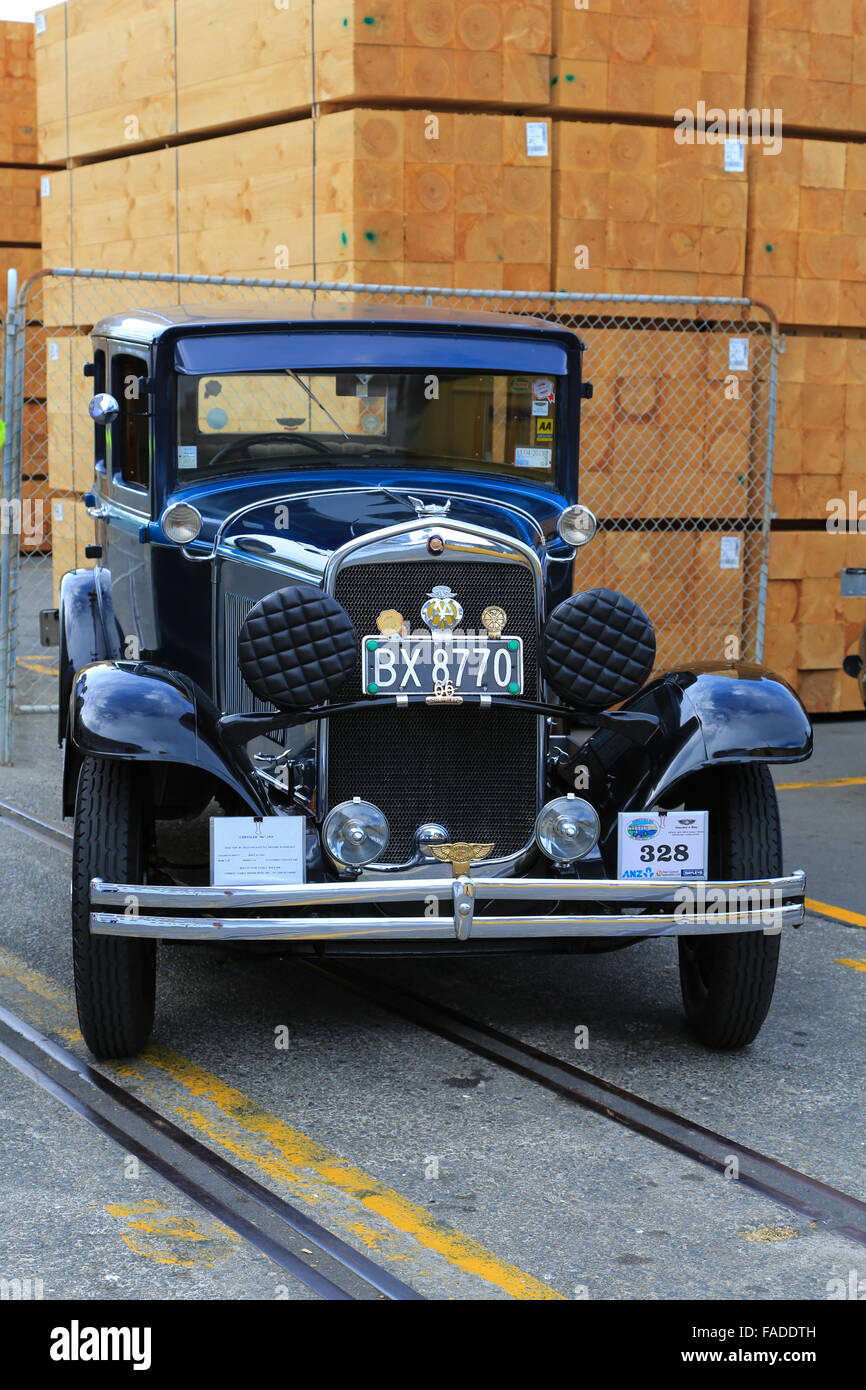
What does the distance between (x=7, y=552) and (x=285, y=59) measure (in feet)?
10.3

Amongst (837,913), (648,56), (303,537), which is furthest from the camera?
(648,56)

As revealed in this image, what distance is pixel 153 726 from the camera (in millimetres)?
4391

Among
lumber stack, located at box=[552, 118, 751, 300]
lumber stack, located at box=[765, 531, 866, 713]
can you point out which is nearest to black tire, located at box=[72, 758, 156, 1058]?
lumber stack, located at box=[552, 118, 751, 300]

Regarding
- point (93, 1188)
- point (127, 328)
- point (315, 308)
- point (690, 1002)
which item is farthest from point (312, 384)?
point (93, 1188)

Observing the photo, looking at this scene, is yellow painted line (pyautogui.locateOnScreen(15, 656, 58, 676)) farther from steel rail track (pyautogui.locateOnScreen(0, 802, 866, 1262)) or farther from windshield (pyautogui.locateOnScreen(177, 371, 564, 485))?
steel rail track (pyautogui.locateOnScreen(0, 802, 866, 1262))

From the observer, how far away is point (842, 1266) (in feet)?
11.4

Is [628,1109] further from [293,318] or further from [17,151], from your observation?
[17,151]

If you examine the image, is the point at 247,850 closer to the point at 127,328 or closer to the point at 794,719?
the point at 794,719

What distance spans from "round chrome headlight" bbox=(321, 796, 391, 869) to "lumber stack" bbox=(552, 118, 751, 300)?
5.12m

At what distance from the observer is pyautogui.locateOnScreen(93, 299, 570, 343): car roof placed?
5.30 m

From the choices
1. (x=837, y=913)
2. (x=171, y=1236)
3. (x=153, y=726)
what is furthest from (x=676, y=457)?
(x=171, y=1236)

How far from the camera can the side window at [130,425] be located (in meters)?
5.45

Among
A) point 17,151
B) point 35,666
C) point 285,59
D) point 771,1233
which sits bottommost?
point 771,1233

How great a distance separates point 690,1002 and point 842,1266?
4.67 feet
